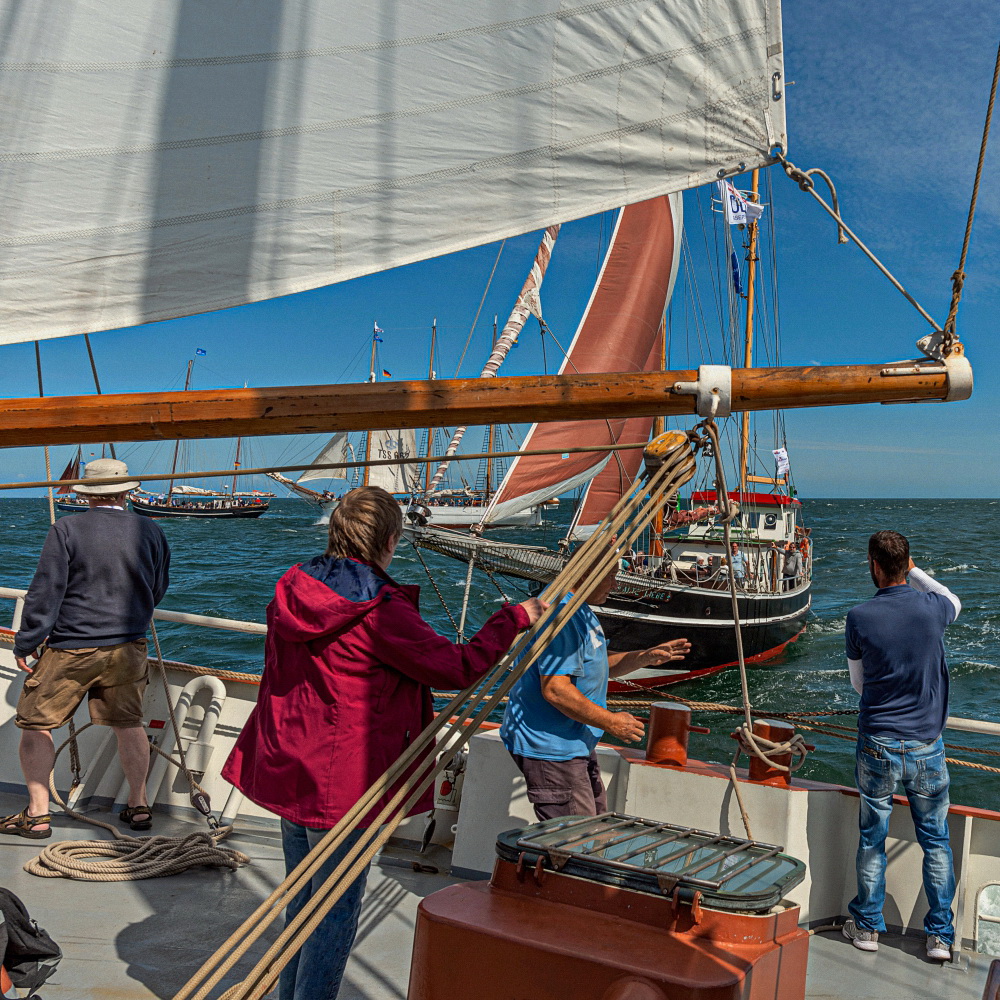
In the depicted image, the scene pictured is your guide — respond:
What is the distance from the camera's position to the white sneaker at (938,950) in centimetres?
313

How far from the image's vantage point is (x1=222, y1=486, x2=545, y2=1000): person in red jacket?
194 centimetres

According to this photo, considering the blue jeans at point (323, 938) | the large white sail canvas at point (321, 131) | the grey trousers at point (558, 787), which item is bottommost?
the blue jeans at point (323, 938)

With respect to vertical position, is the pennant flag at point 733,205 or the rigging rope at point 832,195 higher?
the pennant flag at point 733,205

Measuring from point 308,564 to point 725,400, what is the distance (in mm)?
1051

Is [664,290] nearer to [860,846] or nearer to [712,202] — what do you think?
[712,202]

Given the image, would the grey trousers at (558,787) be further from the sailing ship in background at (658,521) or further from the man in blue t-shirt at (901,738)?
the sailing ship in background at (658,521)

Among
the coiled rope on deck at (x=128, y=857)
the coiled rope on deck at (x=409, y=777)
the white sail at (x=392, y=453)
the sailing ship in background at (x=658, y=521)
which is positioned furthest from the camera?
the white sail at (x=392, y=453)

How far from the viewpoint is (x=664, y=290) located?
1933cm

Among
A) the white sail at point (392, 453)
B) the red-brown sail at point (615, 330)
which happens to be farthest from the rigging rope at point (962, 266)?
the white sail at point (392, 453)

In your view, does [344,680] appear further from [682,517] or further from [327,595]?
[682,517]

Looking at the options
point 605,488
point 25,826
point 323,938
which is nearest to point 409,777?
point 323,938

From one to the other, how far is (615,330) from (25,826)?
15.8 meters

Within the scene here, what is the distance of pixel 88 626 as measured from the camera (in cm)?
347

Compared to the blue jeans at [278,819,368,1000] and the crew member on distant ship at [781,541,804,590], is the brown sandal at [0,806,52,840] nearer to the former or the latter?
the blue jeans at [278,819,368,1000]
